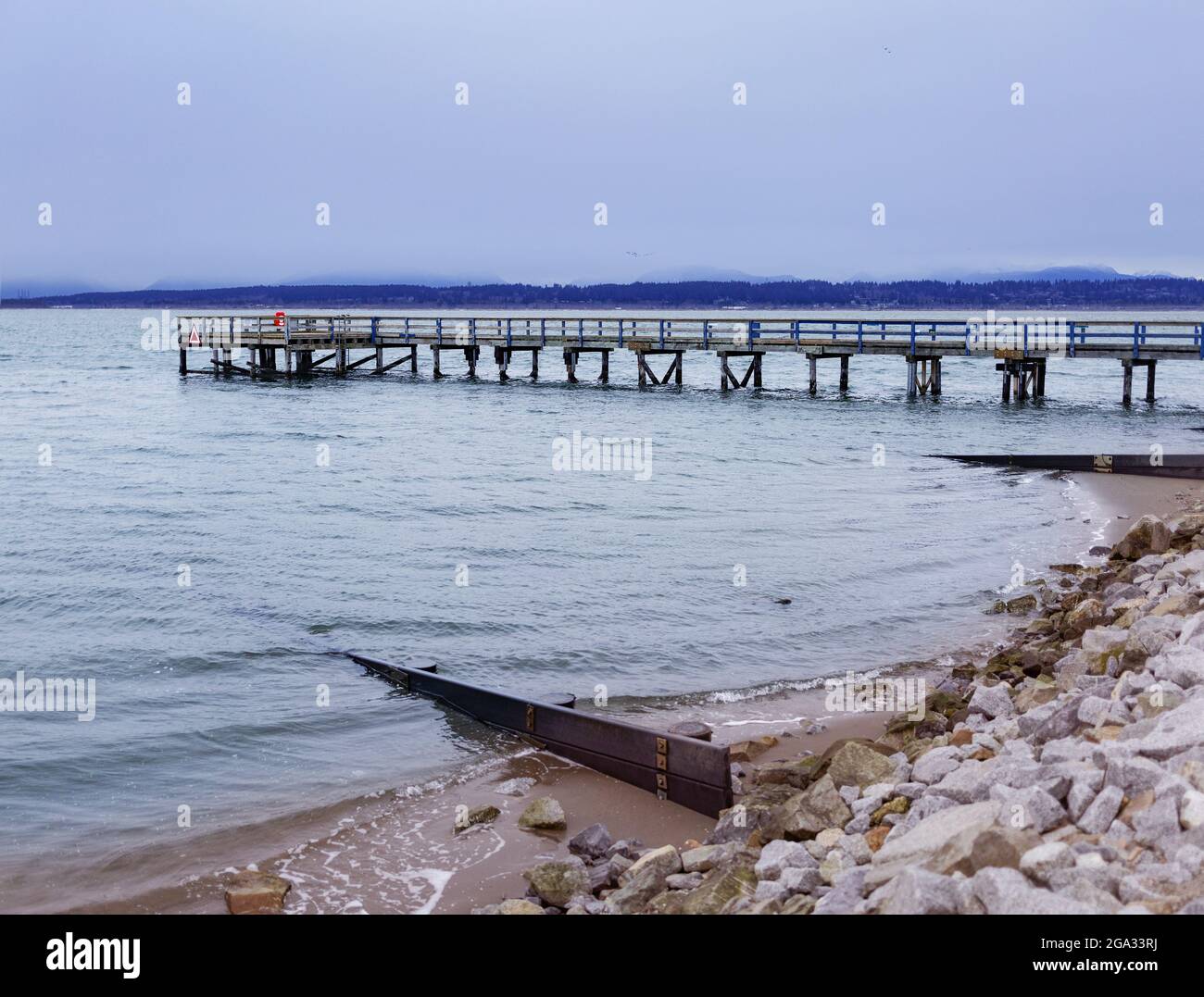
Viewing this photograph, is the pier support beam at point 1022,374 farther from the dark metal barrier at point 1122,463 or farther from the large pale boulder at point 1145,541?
the large pale boulder at point 1145,541

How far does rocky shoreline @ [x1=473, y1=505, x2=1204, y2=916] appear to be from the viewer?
451 cm

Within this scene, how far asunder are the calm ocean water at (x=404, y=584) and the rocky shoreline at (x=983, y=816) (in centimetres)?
266

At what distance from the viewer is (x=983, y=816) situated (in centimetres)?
514

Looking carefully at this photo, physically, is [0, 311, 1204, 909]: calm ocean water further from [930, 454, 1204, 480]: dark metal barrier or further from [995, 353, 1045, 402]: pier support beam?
[995, 353, 1045, 402]: pier support beam

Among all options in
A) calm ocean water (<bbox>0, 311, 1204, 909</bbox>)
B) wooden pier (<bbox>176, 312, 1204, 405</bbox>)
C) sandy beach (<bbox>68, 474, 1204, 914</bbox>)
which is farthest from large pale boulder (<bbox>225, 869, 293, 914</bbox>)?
wooden pier (<bbox>176, 312, 1204, 405</bbox>)

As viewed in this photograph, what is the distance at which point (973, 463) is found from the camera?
27.4 m

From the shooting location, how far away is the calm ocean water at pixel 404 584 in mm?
9211

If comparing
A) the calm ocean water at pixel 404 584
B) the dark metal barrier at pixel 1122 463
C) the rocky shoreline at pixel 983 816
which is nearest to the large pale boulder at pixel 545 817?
the rocky shoreline at pixel 983 816

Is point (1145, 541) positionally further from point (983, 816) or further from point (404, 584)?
point (983, 816)

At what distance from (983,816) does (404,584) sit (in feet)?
35.3

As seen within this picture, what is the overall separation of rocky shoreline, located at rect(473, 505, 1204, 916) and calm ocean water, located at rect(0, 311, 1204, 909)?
2.66 meters

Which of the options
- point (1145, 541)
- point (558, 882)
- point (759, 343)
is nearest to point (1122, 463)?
point (1145, 541)
